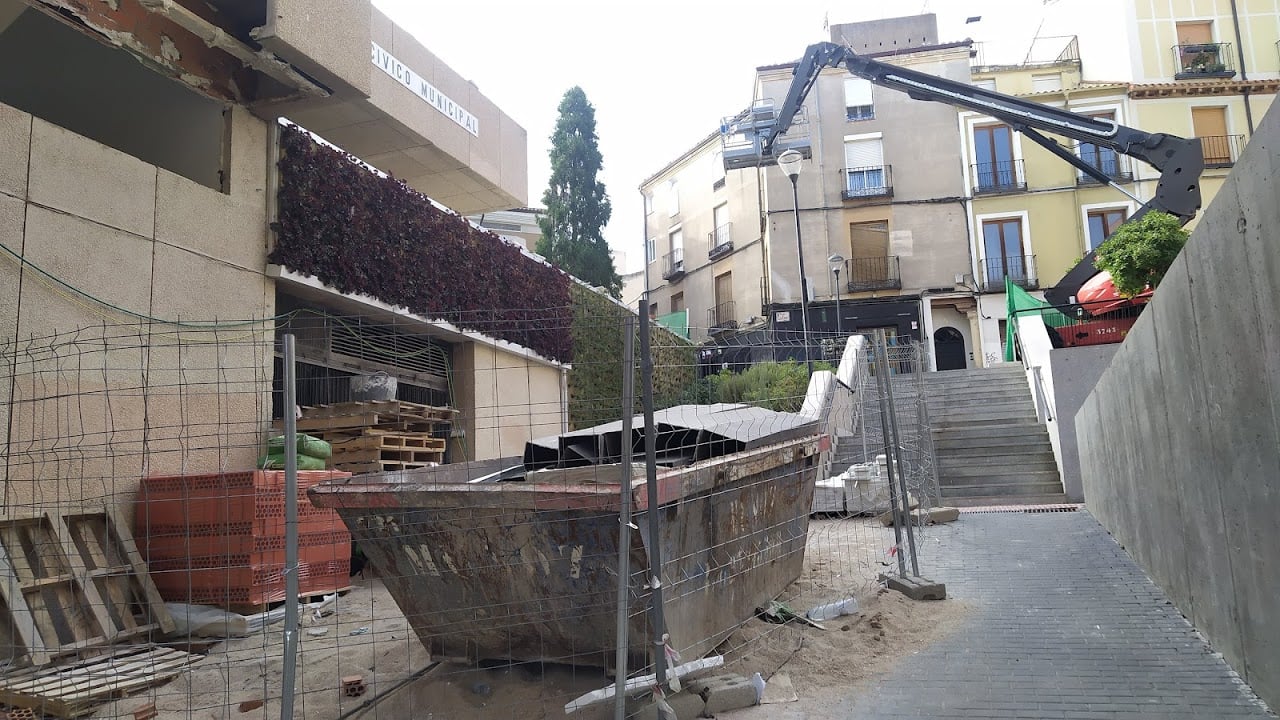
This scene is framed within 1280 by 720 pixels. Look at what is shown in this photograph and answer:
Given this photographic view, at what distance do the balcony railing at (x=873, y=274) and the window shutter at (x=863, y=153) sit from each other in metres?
3.60

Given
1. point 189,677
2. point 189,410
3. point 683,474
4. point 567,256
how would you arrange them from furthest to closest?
point 567,256 → point 189,410 → point 189,677 → point 683,474

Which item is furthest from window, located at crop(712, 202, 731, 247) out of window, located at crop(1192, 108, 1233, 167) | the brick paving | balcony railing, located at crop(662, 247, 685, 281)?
the brick paving

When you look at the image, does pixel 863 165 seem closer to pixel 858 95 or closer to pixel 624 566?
pixel 858 95

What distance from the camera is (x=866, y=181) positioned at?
95.3ft

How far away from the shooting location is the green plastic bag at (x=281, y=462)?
7.43 m

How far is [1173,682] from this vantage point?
13.2 ft

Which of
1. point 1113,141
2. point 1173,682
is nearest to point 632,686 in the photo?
point 1173,682

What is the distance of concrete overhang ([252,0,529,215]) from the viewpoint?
834 centimetres

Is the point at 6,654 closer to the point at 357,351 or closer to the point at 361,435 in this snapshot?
the point at 361,435

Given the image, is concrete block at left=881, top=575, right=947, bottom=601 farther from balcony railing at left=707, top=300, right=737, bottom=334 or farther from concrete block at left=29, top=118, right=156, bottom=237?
balcony railing at left=707, top=300, right=737, bottom=334

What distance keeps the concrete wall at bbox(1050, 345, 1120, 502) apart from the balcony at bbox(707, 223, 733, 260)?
21072mm

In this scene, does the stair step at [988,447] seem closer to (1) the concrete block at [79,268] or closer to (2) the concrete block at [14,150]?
(1) the concrete block at [79,268]

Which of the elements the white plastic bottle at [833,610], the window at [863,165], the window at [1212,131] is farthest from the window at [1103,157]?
the white plastic bottle at [833,610]

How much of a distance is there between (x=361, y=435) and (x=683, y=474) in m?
5.59
